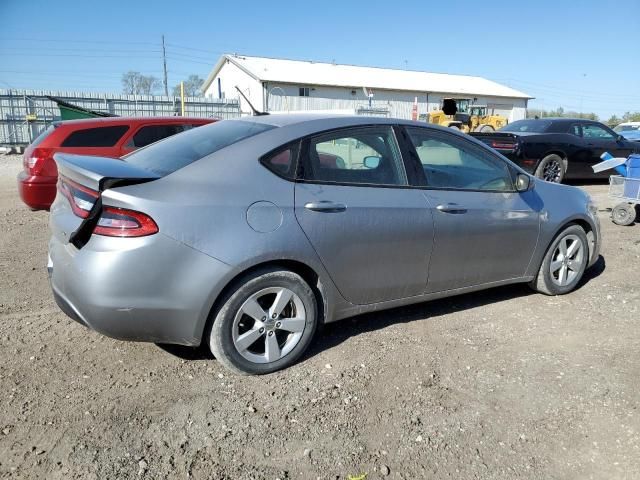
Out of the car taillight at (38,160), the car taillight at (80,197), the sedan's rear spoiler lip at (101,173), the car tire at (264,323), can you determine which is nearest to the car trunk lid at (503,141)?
the car taillight at (38,160)

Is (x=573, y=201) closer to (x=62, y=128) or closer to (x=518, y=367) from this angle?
(x=518, y=367)

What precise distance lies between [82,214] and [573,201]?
3967 millimetres

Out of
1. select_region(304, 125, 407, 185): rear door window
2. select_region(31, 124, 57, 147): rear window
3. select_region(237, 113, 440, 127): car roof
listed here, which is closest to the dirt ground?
select_region(304, 125, 407, 185): rear door window

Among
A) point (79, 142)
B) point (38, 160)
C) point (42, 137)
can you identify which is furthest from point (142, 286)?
point (42, 137)

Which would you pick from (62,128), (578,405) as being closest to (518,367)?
(578,405)

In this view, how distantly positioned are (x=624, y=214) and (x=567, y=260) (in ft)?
13.0

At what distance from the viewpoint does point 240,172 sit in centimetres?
302

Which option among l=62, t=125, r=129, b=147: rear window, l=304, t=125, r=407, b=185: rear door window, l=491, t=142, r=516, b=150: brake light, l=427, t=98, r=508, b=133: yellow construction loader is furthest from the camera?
l=427, t=98, r=508, b=133: yellow construction loader

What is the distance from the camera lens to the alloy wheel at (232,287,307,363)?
304cm

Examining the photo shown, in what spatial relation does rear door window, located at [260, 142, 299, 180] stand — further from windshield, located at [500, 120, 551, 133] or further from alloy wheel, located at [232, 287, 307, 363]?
windshield, located at [500, 120, 551, 133]

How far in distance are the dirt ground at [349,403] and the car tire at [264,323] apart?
0.12 metres

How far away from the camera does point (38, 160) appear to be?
6578mm

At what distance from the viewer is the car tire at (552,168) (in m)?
10.8

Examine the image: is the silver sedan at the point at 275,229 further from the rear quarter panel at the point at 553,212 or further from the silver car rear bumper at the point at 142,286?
the rear quarter panel at the point at 553,212
